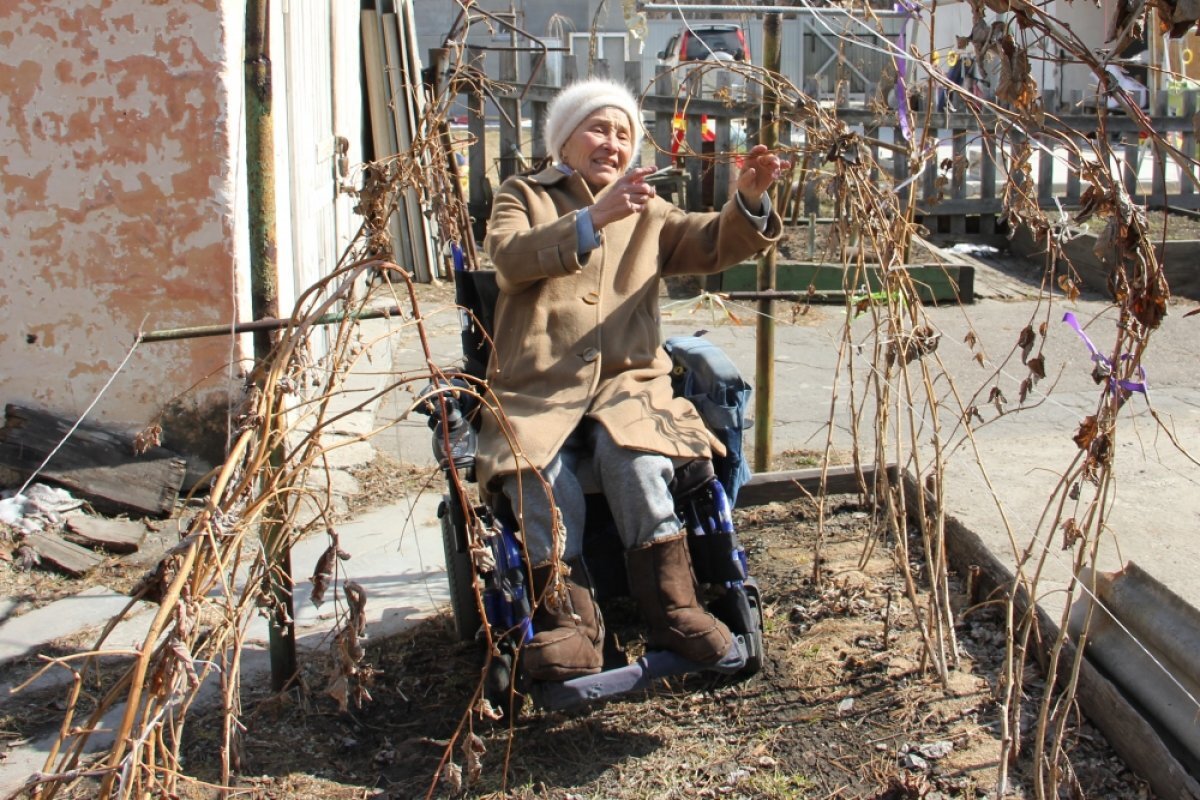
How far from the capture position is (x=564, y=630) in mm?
2945

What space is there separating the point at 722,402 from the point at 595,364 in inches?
14.9

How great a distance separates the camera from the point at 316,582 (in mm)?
2469

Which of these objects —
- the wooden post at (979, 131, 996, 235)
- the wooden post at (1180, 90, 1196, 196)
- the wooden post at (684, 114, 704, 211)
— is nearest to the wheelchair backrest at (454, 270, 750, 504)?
the wooden post at (684, 114, 704, 211)

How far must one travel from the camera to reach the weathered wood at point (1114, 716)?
263cm

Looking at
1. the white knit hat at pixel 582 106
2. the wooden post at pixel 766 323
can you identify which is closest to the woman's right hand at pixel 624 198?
the white knit hat at pixel 582 106

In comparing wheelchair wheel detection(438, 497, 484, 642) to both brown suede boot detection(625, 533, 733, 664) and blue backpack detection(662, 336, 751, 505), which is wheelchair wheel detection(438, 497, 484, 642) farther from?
blue backpack detection(662, 336, 751, 505)

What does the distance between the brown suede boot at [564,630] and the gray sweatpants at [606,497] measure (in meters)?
0.08

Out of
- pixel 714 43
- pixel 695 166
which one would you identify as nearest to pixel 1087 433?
pixel 695 166

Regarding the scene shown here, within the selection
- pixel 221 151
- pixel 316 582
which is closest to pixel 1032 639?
pixel 316 582

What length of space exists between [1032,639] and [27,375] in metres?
3.90

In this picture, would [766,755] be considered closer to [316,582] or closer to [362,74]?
[316,582]

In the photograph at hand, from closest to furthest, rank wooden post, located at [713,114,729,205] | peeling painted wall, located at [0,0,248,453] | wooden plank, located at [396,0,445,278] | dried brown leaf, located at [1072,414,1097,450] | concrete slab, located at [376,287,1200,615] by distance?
1. dried brown leaf, located at [1072,414,1097,450]
2. concrete slab, located at [376,287,1200,615]
3. peeling painted wall, located at [0,0,248,453]
4. wooden plank, located at [396,0,445,278]
5. wooden post, located at [713,114,729,205]

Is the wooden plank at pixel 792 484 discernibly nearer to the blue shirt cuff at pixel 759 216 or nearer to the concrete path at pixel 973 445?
the concrete path at pixel 973 445

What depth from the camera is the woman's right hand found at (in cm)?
295
